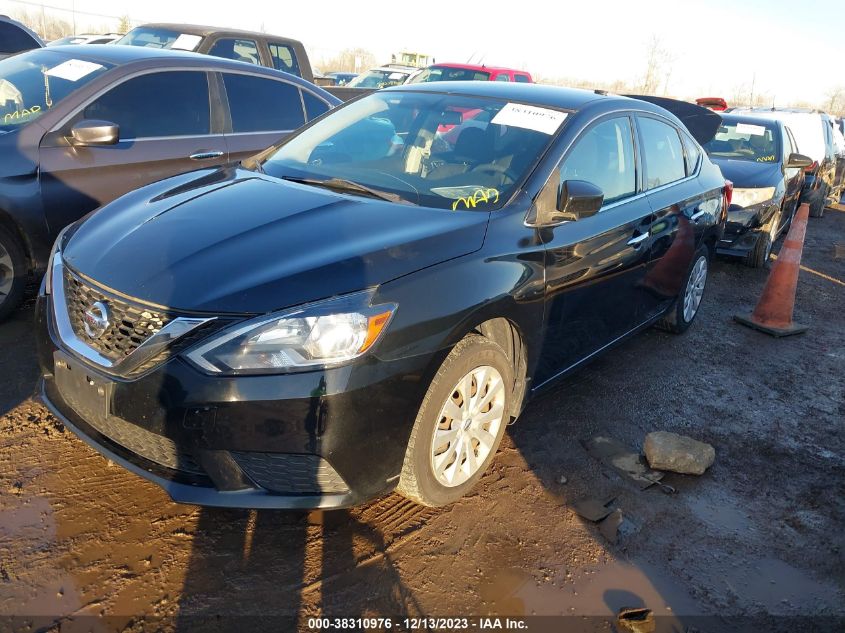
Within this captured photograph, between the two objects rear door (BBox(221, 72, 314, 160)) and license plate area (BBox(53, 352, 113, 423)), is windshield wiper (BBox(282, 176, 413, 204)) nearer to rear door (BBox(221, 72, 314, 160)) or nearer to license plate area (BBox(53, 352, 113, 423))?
license plate area (BBox(53, 352, 113, 423))

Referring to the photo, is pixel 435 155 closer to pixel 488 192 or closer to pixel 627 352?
pixel 488 192

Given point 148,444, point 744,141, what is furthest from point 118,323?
point 744,141

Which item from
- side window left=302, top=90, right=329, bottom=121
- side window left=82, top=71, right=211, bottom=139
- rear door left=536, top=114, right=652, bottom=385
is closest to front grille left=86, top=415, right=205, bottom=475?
rear door left=536, top=114, right=652, bottom=385

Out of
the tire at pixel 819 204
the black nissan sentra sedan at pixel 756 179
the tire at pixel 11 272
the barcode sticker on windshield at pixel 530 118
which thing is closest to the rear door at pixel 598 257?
the barcode sticker on windshield at pixel 530 118

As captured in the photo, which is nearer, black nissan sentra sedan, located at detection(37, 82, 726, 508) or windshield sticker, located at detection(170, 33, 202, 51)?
black nissan sentra sedan, located at detection(37, 82, 726, 508)

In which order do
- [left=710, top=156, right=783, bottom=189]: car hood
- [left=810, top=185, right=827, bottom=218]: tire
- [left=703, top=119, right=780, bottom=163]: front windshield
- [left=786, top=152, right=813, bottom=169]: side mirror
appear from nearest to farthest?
1. [left=710, top=156, right=783, bottom=189]: car hood
2. [left=786, top=152, right=813, bottom=169]: side mirror
3. [left=703, top=119, right=780, bottom=163]: front windshield
4. [left=810, top=185, right=827, bottom=218]: tire

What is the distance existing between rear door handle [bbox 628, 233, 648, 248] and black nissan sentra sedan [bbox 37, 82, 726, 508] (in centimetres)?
2

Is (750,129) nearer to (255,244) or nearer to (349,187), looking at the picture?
(349,187)

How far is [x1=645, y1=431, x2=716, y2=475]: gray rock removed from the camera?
3.30 metres

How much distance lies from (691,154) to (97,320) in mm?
4295

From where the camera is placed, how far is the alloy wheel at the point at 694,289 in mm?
5074

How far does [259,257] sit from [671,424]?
2681 millimetres

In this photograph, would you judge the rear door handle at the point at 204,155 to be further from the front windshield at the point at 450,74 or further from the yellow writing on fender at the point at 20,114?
the front windshield at the point at 450,74

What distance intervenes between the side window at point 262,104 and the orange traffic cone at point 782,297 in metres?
4.33
